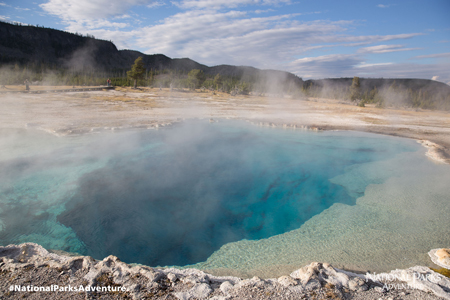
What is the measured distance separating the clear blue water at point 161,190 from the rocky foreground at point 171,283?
0.84 metres

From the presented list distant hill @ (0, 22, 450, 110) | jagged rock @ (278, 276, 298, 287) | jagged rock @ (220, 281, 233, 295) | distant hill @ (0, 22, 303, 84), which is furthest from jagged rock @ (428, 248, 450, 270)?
distant hill @ (0, 22, 303, 84)

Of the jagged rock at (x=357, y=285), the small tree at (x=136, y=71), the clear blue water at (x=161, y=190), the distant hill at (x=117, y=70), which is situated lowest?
the clear blue water at (x=161, y=190)

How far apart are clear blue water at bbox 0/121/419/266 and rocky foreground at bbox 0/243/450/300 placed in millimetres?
838

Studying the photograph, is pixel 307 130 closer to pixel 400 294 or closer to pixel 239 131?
pixel 239 131

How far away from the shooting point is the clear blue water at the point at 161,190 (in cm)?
337

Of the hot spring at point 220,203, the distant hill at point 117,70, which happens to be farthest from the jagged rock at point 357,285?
the distant hill at point 117,70

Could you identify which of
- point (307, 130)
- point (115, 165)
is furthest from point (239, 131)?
point (115, 165)

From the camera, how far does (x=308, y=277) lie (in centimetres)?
221

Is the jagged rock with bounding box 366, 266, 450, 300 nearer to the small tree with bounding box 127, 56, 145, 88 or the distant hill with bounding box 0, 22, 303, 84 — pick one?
the small tree with bounding box 127, 56, 145, 88

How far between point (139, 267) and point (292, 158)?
5.91 metres

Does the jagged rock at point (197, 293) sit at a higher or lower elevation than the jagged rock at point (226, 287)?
lower

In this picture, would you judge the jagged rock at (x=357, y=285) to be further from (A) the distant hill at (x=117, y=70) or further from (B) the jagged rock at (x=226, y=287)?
(A) the distant hill at (x=117, y=70)

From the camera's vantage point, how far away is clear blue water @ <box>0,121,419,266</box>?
337cm

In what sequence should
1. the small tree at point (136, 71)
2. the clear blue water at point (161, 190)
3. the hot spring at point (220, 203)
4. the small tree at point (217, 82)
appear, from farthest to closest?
1. the small tree at point (217, 82)
2. the small tree at point (136, 71)
3. the clear blue water at point (161, 190)
4. the hot spring at point (220, 203)
